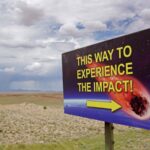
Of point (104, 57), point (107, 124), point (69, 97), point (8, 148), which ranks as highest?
point (104, 57)

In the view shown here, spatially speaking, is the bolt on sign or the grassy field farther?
the grassy field

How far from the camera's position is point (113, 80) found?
24.7ft

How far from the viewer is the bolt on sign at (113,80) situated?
672 centimetres

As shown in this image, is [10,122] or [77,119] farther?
[77,119]

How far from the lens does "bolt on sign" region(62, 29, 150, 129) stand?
6723 millimetres

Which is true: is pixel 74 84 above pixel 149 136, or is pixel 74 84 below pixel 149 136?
above

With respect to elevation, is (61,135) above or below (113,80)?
below

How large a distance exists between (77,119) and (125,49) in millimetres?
16668

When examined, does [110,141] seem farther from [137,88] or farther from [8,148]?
[8,148]

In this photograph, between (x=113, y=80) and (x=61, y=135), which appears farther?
(x=61, y=135)

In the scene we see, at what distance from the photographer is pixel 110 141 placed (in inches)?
332

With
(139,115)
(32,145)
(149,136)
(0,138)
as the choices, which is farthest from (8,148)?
(139,115)

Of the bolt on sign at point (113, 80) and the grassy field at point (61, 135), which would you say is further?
the grassy field at point (61, 135)

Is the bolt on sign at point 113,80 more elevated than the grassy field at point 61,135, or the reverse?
the bolt on sign at point 113,80
